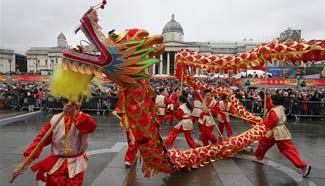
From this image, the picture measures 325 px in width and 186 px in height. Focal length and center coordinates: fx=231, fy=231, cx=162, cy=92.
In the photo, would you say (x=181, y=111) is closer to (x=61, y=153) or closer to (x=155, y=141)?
(x=155, y=141)

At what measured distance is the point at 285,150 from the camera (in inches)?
192

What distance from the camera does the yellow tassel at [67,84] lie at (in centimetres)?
251

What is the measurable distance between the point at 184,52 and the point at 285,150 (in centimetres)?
324

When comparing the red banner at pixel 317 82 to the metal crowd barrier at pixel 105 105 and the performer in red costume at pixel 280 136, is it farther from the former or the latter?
the performer in red costume at pixel 280 136

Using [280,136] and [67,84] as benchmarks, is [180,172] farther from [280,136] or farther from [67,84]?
[67,84]

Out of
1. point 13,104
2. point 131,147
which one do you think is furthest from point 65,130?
point 13,104

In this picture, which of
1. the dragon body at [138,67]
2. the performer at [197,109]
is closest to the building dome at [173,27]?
the performer at [197,109]

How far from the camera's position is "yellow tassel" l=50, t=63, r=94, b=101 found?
2.51 meters

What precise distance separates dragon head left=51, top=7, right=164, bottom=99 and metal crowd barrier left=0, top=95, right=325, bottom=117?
9670 mm

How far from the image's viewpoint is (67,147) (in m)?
2.86

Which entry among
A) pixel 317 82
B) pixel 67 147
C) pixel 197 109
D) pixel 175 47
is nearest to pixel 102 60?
pixel 67 147

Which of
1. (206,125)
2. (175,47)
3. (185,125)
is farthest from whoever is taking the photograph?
(175,47)

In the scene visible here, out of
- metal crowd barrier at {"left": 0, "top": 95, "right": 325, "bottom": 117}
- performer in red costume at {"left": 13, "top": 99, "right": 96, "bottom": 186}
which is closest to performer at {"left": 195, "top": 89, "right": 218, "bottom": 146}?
performer in red costume at {"left": 13, "top": 99, "right": 96, "bottom": 186}

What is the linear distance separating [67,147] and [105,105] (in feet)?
34.9
